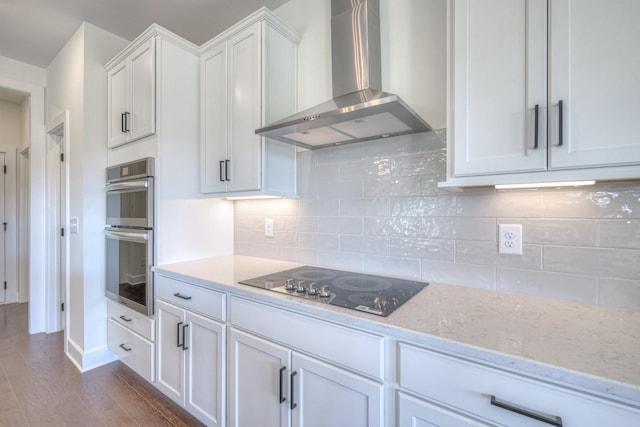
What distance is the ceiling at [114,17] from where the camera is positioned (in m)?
2.04

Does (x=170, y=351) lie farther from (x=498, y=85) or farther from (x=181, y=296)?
(x=498, y=85)

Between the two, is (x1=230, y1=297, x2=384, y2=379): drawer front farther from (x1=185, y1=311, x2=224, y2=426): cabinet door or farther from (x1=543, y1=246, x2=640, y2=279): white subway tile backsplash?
(x1=543, y1=246, x2=640, y2=279): white subway tile backsplash

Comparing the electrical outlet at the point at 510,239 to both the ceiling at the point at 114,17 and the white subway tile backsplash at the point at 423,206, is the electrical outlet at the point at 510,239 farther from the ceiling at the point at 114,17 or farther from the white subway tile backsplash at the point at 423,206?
the ceiling at the point at 114,17

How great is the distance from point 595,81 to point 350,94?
35.5 inches

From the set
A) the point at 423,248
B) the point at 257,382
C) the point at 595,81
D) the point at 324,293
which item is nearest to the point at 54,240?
the point at 257,382

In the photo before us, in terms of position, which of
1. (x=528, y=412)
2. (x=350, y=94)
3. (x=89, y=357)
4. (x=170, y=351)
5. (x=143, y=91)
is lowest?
(x=89, y=357)

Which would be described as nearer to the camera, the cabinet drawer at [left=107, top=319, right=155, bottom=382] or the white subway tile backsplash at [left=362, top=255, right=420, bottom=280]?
the white subway tile backsplash at [left=362, top=255, right=420, bottom=280]

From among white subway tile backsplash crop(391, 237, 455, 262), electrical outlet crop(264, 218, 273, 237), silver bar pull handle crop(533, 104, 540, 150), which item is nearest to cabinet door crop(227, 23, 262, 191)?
electrical outlet crop(264, 218, 273, 237)

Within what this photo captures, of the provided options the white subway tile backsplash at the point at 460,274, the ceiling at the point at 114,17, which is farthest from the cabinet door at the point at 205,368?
the ceiling at the point at 114,17

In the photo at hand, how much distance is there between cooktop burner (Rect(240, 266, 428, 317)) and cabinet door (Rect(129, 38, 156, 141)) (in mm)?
1337

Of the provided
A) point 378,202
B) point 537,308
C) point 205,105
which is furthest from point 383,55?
point 537,308

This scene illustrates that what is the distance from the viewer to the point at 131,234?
1.94 m

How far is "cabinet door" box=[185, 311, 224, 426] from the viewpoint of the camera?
4.71ft

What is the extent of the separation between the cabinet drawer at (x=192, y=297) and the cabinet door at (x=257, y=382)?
0.15 m
